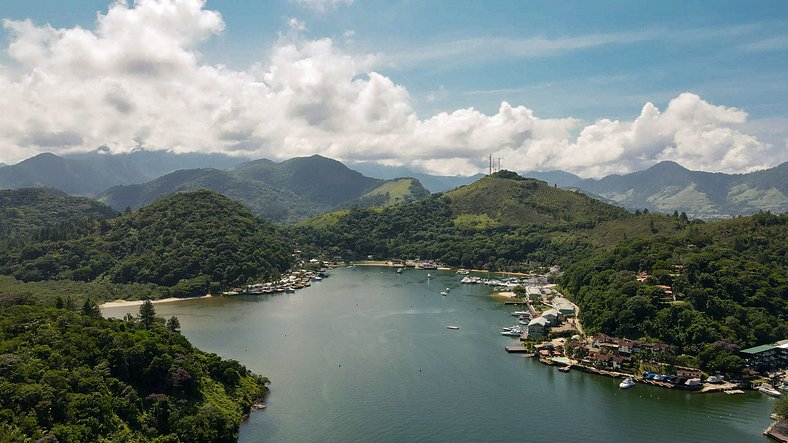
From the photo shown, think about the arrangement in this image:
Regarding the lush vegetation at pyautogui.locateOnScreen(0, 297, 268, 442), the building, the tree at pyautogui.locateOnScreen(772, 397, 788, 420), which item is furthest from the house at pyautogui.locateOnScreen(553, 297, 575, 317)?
the lush vegetation at pyautogui.locateOnScreen(0, 297, 268, 442)

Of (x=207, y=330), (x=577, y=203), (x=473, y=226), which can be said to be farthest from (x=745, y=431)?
(x=577, y=203)

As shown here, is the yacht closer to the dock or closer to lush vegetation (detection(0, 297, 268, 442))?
the dock

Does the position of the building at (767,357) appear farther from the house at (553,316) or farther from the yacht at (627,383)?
the house at (553,316)

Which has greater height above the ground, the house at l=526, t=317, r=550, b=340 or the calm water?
the house at l=526, t=317, r=550, b=340

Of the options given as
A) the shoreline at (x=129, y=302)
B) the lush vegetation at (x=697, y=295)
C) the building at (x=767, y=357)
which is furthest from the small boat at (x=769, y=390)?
the shoreline at (x=129, y=302)

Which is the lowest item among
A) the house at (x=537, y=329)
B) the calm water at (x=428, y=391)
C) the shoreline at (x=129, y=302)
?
the calm water at (x=428, y=391)

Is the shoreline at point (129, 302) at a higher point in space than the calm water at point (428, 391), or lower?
higher

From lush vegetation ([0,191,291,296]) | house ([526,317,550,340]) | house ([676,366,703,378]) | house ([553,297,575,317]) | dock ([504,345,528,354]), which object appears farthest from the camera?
lush vegetation ([0,191,291,296])

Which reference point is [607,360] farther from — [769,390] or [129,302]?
[129,302]
